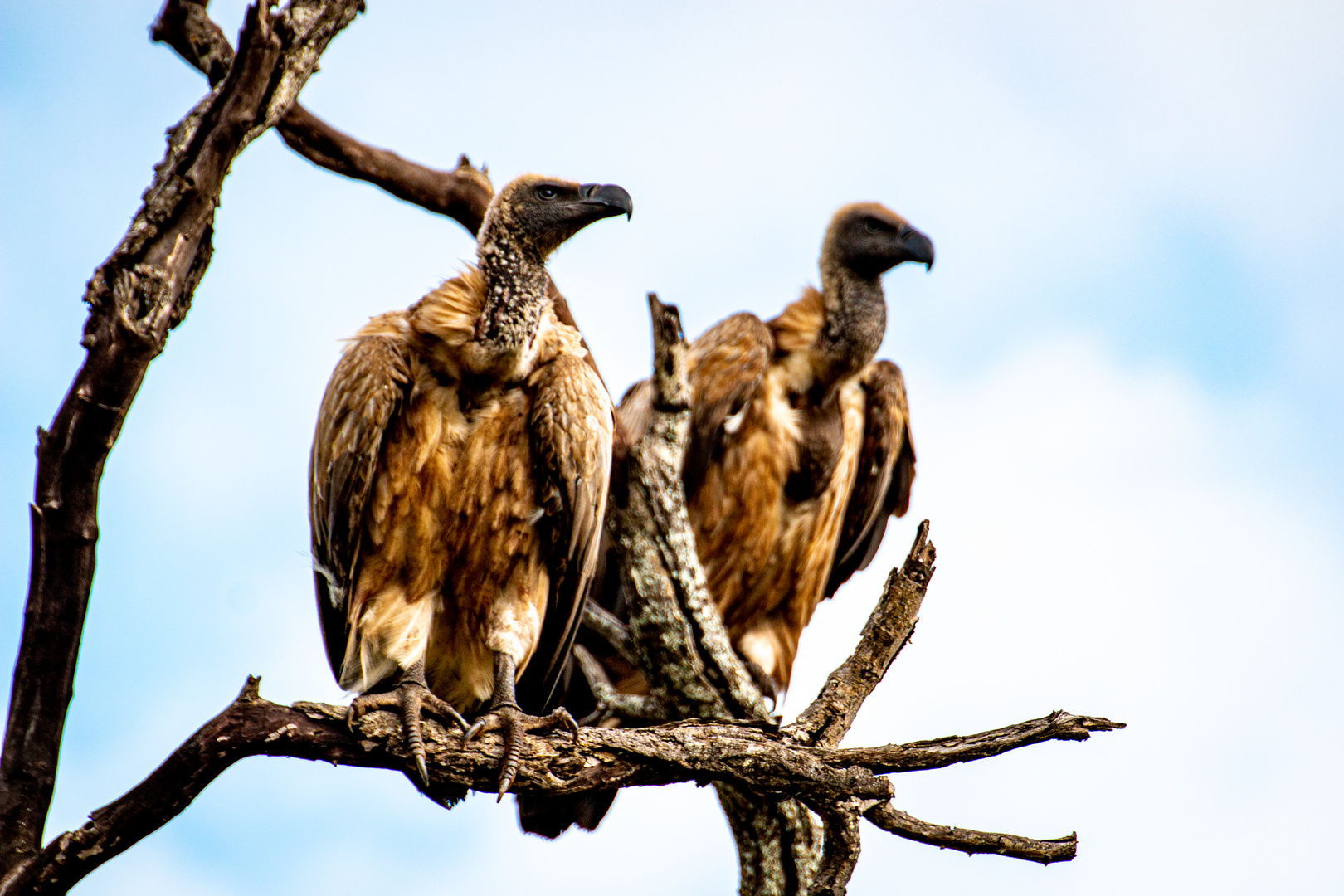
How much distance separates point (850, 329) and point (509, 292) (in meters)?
2.69

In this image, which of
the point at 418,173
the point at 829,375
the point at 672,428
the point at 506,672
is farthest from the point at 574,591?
the point at 829,375

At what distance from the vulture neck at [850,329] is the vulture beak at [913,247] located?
227 mm

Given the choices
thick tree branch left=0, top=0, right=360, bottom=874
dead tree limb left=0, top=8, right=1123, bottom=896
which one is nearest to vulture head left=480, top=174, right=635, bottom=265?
dead tree limb left=0, top=8, right=1123, bottom=896

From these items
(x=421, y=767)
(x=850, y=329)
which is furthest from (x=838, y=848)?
(x=850, y=329)

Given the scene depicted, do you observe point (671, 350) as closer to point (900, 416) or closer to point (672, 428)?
point (672, 428)

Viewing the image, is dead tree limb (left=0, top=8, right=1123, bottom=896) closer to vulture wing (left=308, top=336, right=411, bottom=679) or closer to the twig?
the twig

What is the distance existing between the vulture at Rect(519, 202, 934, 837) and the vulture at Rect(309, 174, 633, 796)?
1.88m

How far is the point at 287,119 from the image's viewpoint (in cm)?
527

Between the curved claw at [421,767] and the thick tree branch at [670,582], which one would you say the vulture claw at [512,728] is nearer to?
the curved claw at [421,767]

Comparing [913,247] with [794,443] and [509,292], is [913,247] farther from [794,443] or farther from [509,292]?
[509,292]

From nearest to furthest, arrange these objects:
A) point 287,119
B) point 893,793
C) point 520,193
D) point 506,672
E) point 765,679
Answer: point 893,793, point 506,672, point 520,193, point 287,119, point 765,679

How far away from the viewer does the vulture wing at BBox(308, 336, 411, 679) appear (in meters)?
4.13

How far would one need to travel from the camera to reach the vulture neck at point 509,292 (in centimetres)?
424

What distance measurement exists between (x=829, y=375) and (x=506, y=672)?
298cm
